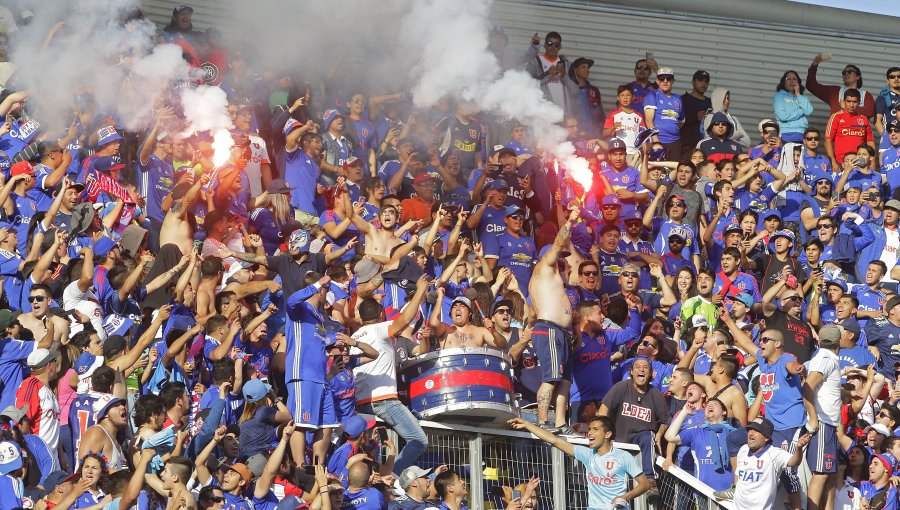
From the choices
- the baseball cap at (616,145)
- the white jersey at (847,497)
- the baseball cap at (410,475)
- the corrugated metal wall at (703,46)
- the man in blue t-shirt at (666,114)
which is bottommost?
the baseball cap at (410,475)

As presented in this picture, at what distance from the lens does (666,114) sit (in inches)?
742

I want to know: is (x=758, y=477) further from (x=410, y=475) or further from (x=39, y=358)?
(x=39, y=358)

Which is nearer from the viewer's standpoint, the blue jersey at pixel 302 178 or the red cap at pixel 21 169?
the red cap at pixel 21 169

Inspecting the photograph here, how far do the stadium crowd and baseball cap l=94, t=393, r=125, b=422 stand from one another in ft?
0.22

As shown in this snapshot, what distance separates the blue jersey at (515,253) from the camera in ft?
50.4

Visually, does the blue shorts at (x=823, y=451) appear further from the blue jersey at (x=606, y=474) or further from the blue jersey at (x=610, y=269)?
the blue jersey at (x=610, y=269)

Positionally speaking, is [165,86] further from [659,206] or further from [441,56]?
[659,206]

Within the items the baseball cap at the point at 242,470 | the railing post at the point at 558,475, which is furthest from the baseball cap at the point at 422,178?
the baseball cap at the point at 242,470

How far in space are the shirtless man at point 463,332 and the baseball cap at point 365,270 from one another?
2.55ft

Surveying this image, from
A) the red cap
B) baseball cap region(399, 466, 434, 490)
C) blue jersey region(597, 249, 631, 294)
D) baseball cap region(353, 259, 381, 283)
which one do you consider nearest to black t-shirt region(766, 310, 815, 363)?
blue jersey region(597, 249, 631, 294)

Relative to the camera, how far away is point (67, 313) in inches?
490

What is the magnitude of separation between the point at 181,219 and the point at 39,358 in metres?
2.69

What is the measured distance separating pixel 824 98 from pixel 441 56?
6.20 m

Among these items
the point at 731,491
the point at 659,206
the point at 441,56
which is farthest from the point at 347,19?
the point at 731,491
